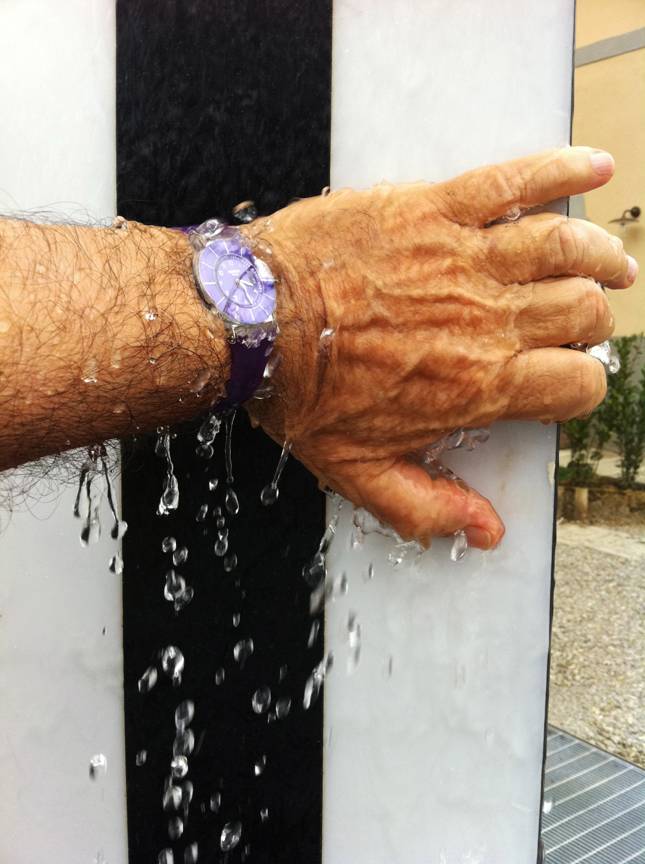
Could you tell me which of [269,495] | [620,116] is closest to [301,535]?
[269,495]

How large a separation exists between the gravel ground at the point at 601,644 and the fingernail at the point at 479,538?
1.62 metres

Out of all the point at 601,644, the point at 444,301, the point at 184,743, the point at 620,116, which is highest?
the point at 620,116

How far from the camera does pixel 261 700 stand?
1415mm

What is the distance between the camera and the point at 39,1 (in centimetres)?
140

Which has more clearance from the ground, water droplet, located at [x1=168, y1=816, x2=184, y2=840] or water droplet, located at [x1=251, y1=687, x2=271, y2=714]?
water droplet, located at [x1=251, y1=687, x2=271, y2=714]

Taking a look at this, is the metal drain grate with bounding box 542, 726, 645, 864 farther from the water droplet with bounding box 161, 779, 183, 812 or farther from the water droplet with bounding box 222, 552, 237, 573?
the water droplet with bounding box 222, 552, 237, 573

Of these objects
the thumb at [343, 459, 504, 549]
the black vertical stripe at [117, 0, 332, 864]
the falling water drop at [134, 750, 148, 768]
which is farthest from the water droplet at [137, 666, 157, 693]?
the thumb at [343, 459, 504, 549]

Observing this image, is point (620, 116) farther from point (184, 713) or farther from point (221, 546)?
point (184, 713)

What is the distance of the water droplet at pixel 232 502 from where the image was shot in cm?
135

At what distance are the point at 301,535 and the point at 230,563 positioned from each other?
149mm

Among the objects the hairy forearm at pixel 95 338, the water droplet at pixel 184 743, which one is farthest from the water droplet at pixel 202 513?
the water droplet at pixel 184 743

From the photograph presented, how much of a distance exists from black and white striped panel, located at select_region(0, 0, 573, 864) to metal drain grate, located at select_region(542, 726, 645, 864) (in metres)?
0.71

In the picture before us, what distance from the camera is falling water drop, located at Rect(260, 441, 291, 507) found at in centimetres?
133

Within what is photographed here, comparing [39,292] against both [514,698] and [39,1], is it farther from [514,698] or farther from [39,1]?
[514,698]
